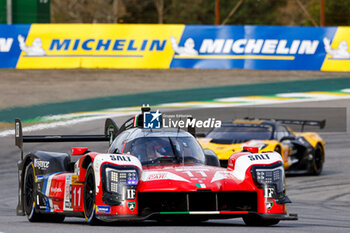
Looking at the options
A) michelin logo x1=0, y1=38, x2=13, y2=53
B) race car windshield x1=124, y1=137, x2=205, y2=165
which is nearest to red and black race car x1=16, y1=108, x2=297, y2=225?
race car windshield x1=124, y1=137, x2=205, y2=165

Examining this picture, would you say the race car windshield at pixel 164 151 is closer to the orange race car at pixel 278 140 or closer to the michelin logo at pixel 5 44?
the orange race car at pixel 278 140

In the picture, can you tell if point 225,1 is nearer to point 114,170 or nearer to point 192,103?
point 192,103

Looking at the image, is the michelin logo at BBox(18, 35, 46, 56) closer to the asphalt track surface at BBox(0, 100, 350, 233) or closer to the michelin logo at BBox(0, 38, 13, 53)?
the michelin logo at BBox(0, 38, 13, 53)

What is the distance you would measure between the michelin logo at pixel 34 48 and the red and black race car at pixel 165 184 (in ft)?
65.0

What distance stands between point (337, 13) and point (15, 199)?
38.3 meters

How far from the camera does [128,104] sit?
90.9ft

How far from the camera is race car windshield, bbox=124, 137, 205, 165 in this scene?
9.72 metres

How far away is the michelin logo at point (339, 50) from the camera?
98.4 ft

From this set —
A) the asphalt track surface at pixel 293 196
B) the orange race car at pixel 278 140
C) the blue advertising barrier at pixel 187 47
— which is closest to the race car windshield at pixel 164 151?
the asphalt track surface at pixel 293 196

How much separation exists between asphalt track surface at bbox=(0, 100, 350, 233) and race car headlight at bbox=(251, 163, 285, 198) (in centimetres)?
38

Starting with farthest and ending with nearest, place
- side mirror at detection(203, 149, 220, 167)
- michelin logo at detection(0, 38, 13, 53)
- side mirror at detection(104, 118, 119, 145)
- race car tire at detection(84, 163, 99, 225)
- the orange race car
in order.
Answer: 1. michelin logo at detection(0, 38, 13, 53)
2. the orange race car
3. side mirror at detection(104, 118, 119, 145)
4. side mirror at detection(203, 149, 220, 167)
5. race car tire at detection(84, 163, 99, 225)

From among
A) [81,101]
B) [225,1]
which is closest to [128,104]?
[81,101]

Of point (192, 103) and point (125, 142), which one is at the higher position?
point (192, 103)

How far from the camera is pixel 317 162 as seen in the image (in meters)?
19.1
